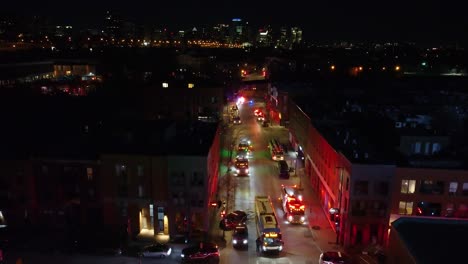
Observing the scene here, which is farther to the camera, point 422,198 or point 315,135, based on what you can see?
point 315,135

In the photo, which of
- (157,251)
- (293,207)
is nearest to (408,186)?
(293,207)

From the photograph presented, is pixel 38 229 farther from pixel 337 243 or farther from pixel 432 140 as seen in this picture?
pixel 432 140

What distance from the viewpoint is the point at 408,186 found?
30922 mm

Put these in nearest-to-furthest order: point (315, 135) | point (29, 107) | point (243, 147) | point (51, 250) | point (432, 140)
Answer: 1. point (51, 250)
2. point (432, 140)
3. point (315, 135)
4. point (243, 147)
5. point (29, 107)

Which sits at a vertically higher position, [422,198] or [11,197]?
[422,198]

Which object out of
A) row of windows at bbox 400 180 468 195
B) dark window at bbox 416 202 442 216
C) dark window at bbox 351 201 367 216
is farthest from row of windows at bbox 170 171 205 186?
dark window at bbox 416 202 442 216

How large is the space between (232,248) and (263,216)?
3745mm

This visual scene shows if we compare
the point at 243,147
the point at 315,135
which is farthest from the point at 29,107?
the point at 315,135

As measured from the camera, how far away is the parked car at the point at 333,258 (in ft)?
89.9

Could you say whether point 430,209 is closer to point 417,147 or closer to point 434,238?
point 417,147

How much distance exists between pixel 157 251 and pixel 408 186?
63.7ft

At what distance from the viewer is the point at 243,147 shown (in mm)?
55250

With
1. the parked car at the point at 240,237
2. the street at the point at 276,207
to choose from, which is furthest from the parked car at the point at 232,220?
the parked car at the point at 240,237

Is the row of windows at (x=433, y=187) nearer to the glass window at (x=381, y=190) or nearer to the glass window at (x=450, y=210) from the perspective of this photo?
the glass window at (x=450, y=210)
